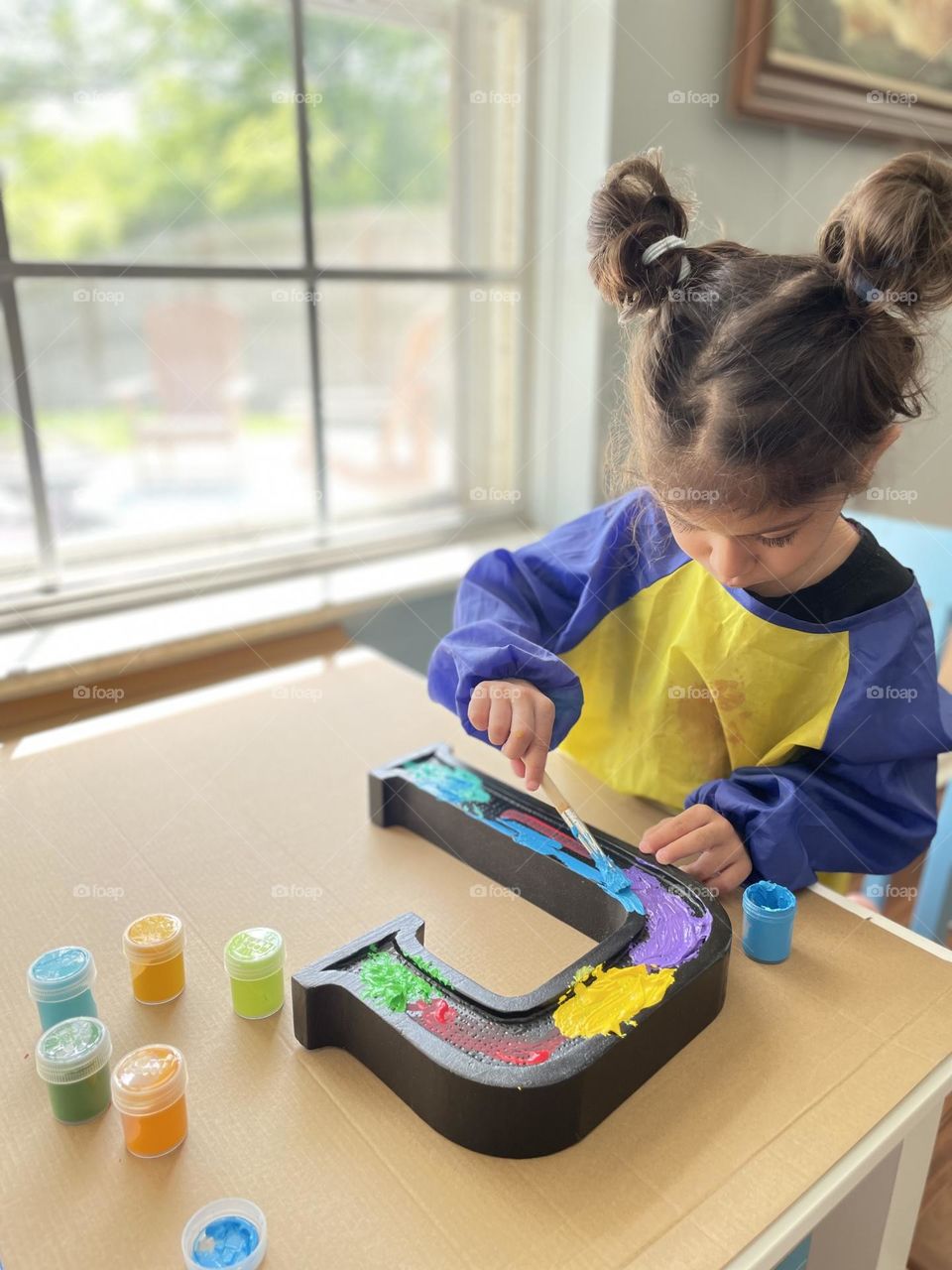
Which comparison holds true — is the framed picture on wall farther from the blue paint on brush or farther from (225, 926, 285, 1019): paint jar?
(225, 926, 285, 1019): paint jar

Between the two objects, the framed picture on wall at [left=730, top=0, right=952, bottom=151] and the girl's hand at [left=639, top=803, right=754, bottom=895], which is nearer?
the girl's hand at [left=639, top=803, right=754, bottom=895]

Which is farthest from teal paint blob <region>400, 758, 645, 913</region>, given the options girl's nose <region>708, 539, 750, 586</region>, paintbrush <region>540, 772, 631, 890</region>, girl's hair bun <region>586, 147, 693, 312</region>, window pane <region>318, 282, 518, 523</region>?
window pane <region>318, 282, 518, 523</region>

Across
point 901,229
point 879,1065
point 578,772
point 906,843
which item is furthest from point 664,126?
point 879,1065

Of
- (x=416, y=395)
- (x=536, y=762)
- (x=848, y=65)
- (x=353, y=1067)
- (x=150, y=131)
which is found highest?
(x=848, y=65)

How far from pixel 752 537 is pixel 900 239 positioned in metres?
0.25

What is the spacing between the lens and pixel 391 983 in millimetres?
666

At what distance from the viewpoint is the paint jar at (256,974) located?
69cm

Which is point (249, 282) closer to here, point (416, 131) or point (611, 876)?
point (416, 131)

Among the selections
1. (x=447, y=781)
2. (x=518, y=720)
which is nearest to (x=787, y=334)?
(x=518, y=720)

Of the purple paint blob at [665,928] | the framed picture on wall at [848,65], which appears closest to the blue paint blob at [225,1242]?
the purple paint blob at [665,928]

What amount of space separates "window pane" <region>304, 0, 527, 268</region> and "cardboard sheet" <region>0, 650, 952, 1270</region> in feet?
3.91

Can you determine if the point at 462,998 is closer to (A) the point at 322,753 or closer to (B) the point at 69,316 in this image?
(A) the point at 322,753

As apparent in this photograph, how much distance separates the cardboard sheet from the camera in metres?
0.54

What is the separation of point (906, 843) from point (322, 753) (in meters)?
0.62
